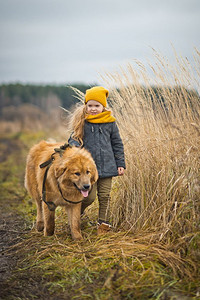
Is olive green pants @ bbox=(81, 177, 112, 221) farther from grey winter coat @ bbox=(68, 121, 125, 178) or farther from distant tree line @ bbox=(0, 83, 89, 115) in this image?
distant tree line @ bbox=(0, 83, 89, 115)

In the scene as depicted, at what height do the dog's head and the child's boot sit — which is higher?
the dog's head

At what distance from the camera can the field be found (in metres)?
2.52

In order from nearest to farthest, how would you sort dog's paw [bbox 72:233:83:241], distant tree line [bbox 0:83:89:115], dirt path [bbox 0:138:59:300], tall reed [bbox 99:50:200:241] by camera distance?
dirt path [bbox 0:138:59:300] < tall reed [bbox 99:50:200:241] < dog's paw [bbox 72:233:83:241] < distant tree line [bbox 0:83:89:115]

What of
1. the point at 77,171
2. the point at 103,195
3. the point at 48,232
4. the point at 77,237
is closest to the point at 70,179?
the point at 77,171

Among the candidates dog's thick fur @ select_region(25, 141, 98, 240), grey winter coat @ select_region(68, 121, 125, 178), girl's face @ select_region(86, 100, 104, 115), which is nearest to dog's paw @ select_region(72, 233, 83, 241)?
dog's thick fur @ select_region(25, 141, 98, 240)

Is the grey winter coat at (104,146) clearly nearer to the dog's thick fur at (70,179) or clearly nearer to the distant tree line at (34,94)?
the dog's thick fur at (70,179)

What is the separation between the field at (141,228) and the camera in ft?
8.28

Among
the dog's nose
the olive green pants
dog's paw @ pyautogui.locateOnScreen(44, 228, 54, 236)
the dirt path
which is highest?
the dog's nose

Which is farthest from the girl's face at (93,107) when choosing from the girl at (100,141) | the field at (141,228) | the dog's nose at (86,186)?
the dog's nose at (86,186)

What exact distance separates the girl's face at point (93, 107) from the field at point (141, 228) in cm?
41

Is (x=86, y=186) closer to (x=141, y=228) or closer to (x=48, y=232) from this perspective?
(x=141, y=228)

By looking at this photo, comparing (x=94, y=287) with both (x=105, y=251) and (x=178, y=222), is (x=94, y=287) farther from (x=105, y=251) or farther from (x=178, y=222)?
(x=178, y=222)

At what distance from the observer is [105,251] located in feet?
9.96

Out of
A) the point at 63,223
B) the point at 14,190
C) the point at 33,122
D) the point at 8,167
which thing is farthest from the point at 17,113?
the point at 63,223
